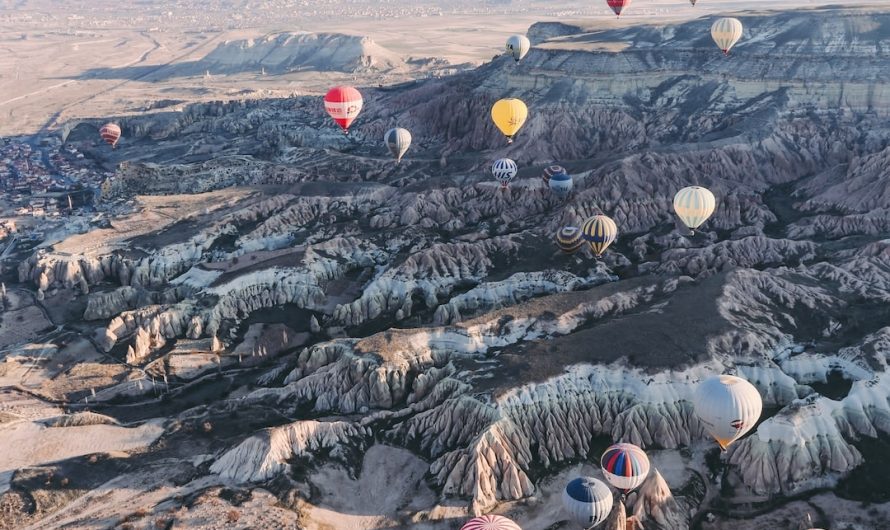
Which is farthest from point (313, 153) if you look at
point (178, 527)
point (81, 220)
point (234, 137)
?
point (178, 527)

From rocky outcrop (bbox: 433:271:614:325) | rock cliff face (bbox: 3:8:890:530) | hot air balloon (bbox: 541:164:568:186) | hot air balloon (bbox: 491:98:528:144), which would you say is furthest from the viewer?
hot air balloon (bbox: 491:98:528:144)

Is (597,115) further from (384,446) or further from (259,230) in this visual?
(384,446)

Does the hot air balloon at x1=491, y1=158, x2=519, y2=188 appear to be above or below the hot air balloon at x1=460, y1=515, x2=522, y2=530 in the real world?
above

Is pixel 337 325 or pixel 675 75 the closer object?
pixel 337 325

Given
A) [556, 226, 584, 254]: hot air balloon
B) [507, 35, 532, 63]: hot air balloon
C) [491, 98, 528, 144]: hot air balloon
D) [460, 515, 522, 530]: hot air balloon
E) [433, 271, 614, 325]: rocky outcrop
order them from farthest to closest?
[507, 35, 532, 63]: hot air balloon
[491, 98, 528, 144]: hot air balloon
[556, 226, 584, 254]: hot air balloon
[433, 271, 614, 325]: rocky outcrop
[460, 515, 522, 530]: hot air balloon

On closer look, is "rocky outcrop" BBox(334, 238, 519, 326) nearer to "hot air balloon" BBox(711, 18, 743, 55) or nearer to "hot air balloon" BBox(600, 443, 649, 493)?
"hot air balloon" BBox(600, 443, 649, 493)

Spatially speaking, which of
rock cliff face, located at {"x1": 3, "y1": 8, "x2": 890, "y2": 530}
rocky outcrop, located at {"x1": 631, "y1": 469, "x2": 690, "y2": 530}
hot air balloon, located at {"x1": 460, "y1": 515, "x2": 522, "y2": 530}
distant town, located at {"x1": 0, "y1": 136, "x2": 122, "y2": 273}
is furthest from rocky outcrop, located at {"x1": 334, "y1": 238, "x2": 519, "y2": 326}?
distant town, located at {"x1": 0, "y1": 136, "x2": 122, "y2": 273}

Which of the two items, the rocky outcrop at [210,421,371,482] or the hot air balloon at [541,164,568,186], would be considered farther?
the hot air balloon at [541,164,568,186]

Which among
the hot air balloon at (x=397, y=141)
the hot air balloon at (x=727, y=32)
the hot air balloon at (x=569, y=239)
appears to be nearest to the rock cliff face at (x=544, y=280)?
the hot air balloon at (x=569, y=239)
